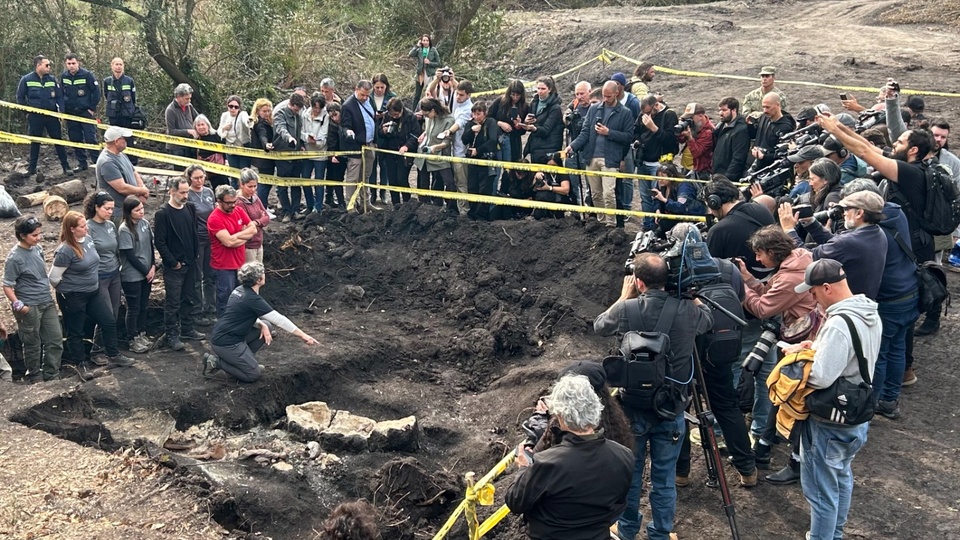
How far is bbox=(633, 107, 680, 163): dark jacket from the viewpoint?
11.8 meters

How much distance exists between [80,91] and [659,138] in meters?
9.89

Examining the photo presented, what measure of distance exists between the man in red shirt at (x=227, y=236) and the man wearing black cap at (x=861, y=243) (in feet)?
19.3

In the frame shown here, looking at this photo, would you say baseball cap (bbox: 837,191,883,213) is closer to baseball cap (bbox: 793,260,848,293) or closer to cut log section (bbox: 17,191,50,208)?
baseball cap (bbox: 793,260,848,293)

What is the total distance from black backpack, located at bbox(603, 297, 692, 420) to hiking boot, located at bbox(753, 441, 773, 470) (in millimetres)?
1632

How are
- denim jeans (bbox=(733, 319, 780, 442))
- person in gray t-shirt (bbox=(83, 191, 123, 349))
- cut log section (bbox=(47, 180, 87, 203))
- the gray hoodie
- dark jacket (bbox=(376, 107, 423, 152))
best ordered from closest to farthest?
the gray hoodie → denim jeans (bbox=(733, 319, 780, 442)) → person in gray t-shirt (bbox=(83, 191, 123, 349)) → dark jacket (bbox=(376, 107, 423, 152)) → cut log section (bbox=(47, 180, 87, 203))

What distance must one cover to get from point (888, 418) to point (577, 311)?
355 cm

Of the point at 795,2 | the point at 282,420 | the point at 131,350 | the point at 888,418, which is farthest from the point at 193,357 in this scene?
the point at 795,2

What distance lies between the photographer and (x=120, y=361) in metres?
9.53

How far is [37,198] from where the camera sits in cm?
1420

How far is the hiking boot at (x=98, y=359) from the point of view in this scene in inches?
373

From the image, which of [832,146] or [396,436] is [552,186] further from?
[396,436]

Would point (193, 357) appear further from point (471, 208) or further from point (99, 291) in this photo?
point (471, 208)

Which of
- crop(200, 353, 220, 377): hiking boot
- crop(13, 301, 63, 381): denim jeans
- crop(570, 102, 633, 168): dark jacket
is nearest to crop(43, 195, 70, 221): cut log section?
crop(13, 301, 63, 381): denim jeans

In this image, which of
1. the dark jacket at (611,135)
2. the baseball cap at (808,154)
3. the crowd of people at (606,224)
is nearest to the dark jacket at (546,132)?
the crowd of people at (606,224)
